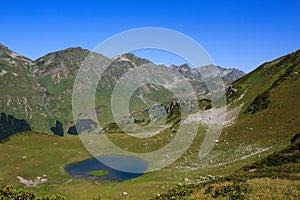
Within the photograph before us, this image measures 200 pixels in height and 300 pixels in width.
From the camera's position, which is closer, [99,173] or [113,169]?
[99,173]

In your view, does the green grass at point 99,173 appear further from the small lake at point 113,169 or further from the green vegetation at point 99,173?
the small lake at point 113,169

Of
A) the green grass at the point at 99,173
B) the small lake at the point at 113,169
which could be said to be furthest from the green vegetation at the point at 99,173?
the small lake at the point at 113,169

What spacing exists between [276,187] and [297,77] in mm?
69454

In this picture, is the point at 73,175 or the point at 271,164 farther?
the point at 73,175

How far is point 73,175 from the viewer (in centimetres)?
5978

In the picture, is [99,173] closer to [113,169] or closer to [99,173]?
[99,173]

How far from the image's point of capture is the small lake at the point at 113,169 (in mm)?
57678

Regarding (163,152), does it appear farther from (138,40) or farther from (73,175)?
(138,40)

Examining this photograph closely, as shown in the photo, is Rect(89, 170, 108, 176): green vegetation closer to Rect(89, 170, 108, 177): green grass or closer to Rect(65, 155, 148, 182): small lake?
Rect(89, 170, 108, 177): green grass

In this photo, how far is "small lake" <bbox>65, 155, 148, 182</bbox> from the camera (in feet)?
189

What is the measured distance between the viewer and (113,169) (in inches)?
2557

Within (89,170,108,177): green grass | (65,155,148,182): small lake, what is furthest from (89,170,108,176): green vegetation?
(65,155,148,182): small lake

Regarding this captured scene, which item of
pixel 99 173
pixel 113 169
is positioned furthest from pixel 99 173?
pixel 113 169

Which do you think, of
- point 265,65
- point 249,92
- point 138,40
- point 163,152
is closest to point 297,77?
point 249,92
